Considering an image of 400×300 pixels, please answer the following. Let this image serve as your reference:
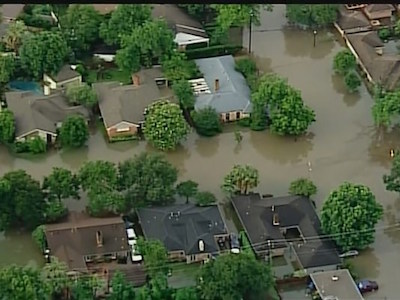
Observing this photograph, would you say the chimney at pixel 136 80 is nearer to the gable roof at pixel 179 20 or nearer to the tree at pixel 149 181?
the gable roof at pixel 179 20

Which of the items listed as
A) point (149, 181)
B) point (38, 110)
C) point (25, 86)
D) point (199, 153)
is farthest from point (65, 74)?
point (149, 181)

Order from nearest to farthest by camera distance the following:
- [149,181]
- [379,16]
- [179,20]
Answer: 1. [149,181]
2. [179,20]
3. [379,16]

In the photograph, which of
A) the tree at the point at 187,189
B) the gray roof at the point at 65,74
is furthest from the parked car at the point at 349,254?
the gray roof at the point at 65,74

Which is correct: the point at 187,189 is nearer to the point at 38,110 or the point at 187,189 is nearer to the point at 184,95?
the point at 184,95

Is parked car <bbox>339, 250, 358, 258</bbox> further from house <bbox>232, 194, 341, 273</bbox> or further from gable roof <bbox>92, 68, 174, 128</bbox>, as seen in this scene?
gable roof <bbox>92, 68, 174, 128</bbox>

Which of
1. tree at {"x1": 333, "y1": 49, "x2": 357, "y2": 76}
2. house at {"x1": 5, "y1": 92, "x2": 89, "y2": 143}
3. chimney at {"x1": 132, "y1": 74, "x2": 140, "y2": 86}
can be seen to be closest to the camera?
house at {"x1": 5, "y1": 92, "x2": 89, "y2": 143}

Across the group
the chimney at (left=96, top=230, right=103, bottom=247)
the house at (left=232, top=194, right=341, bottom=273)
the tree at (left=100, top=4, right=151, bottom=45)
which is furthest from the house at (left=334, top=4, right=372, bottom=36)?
the chimney at (left=96, top=230, right=103, bottom=247)

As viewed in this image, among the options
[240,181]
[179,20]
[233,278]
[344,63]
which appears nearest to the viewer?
[233,278]
